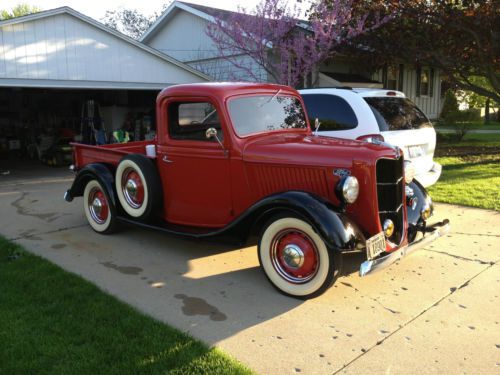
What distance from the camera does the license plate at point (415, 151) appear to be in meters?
6.61

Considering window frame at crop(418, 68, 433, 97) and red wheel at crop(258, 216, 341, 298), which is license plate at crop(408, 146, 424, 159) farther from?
window frame at crop(418, 68, 433, 97)

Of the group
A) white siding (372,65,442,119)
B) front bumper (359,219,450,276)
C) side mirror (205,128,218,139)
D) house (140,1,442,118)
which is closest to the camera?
front bumper (359,219,450,276)

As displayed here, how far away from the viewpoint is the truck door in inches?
177

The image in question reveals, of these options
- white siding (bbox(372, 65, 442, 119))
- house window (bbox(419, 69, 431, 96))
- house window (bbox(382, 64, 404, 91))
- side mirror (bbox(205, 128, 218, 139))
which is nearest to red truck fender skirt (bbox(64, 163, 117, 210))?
side mirror (bbox(205, 128, 218, 139))

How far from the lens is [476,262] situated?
4.62 m

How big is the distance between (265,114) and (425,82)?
21.9 m

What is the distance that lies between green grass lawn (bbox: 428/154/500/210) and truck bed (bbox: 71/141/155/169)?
16.0 feet

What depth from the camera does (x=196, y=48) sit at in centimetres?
1936

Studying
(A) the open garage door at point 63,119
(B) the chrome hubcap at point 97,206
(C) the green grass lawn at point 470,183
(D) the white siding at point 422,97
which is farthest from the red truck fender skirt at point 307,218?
(D) the white siding at point 422,97

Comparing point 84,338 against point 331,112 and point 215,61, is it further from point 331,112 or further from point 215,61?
point 215,61

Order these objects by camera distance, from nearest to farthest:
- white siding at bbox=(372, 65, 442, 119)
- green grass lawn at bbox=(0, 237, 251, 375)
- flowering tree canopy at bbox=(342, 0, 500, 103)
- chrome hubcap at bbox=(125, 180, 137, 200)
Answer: green grass lawn at bbox=(0, 237, 251, 375) → chrome hubcap at bbox=(125, 180, 137, 200) → flowering tree canopy at bbox=(342, 0, 500, 103) → white siding at bbox=(372, 65, 442, 119)

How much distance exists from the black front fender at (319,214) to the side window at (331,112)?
3.12 metres

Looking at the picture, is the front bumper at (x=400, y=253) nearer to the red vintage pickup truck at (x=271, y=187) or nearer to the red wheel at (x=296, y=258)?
the red vintage pickup truck at (x=271, y=187)

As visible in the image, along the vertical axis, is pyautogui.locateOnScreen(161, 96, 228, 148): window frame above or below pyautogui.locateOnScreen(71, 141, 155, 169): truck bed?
above
